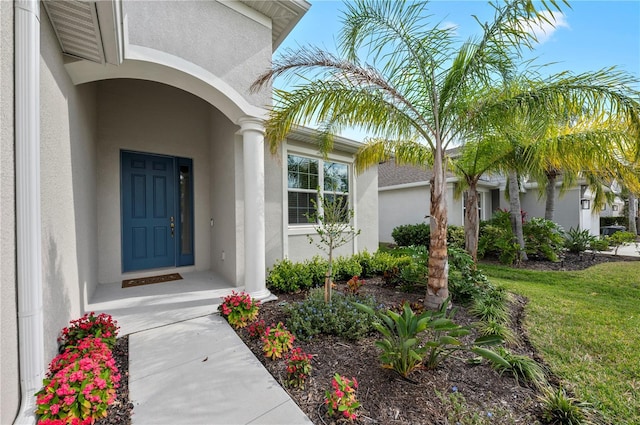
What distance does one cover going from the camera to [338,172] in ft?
24.9

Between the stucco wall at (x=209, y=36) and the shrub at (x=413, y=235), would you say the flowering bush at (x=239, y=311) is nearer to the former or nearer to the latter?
the stucco wall at (x=209, y=36)

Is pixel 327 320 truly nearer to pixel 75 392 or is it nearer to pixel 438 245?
pixel 438 245

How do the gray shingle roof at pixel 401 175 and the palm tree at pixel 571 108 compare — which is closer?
the palm tree at pixel 571 108

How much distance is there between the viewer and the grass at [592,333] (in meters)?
2.73

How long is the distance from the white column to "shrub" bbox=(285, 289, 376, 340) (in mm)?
999

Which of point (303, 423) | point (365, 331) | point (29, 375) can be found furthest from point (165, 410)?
A: point (365, 331)

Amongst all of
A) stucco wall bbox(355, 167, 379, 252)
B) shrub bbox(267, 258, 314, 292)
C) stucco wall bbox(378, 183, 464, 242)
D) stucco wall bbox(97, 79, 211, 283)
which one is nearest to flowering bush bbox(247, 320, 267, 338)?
shrub bbox(267, 258, 314, 292)

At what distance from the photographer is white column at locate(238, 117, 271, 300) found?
4746 mm

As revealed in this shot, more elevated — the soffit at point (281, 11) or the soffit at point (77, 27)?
the soffit at point (281, 11)

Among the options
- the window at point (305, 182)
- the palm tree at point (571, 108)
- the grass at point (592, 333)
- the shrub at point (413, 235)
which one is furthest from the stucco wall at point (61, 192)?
the shrub at point (413, 235)

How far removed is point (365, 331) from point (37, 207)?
144 inches

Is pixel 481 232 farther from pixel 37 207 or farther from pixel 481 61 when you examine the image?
pixel 37 207

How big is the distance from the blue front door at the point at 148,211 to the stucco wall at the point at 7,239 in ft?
14.3

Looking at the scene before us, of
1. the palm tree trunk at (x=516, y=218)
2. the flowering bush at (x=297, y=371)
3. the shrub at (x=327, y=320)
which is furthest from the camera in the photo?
the palm tree trunk at (x=516, y=218)
